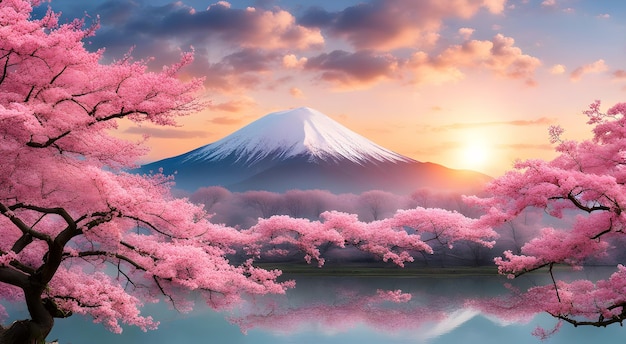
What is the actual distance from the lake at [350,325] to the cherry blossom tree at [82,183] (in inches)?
329

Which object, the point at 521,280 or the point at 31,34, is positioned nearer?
the point at 31,34

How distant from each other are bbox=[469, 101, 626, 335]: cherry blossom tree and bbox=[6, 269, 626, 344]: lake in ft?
30.4

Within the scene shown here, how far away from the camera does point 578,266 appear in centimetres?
896

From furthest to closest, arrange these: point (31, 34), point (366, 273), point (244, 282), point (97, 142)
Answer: point (366, 273)
point (244, 282)
point (97, 142)
point (31, 34)

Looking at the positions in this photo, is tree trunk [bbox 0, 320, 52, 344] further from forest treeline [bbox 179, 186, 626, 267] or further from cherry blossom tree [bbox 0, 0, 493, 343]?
forest treeline [bbox 179, 186, 626, 267]

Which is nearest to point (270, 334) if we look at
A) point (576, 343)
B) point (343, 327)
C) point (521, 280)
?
point (343, 327)

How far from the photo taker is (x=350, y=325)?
2073cm

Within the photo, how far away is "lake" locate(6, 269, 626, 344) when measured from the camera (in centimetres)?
1891

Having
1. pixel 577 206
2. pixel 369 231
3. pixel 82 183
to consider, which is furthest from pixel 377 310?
pixel 82 183

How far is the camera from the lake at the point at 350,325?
18.9 m

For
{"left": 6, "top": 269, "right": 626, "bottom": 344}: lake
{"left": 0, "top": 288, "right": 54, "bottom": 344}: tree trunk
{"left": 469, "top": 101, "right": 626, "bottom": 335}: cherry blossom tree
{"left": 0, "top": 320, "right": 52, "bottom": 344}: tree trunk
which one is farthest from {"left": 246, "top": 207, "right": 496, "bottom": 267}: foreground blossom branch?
{"left": 6, "top": 269, "right": 626, "bottom": 344}: lake

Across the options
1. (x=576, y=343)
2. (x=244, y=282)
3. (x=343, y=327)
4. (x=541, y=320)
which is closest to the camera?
(x=244, y=282)

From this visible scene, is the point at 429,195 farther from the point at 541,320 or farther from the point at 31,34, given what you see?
the point at 31,34

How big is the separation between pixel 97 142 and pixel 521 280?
1189 inches
